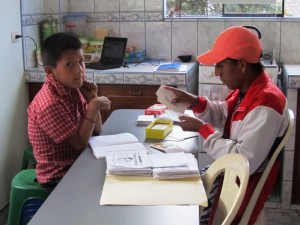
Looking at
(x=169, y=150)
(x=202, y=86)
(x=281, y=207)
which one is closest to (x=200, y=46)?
(x=202, y=86)

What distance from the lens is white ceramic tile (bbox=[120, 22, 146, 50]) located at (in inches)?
152

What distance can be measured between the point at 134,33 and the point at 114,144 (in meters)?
2.15

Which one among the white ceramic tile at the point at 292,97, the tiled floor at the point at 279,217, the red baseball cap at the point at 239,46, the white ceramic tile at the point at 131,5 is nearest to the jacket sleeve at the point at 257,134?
the red baseball cap at the point at 239,46

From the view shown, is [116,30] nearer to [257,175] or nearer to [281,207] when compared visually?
[281,207]

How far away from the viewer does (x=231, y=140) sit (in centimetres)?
174

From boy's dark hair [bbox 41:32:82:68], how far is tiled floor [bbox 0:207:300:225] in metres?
1.41

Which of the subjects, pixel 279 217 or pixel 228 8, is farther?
pixel 228 8

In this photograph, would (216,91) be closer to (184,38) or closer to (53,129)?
(184,38)

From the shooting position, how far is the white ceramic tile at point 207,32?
372 centimetres

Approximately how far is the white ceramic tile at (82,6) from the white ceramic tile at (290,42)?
1.64 meters

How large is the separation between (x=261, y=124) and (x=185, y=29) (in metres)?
2.29

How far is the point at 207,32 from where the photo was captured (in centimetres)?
374

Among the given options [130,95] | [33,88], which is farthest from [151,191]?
[33,88]

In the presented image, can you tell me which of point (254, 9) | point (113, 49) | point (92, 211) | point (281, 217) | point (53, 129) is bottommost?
point (281, 217)
